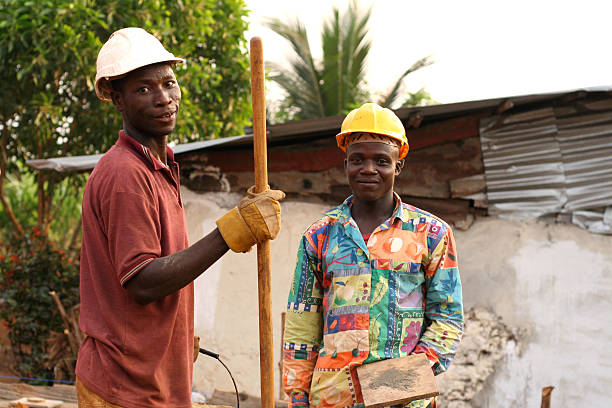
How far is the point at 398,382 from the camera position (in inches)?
89.6

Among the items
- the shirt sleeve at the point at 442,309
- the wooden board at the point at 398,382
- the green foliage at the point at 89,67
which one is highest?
the green foliage at the point at 89,67

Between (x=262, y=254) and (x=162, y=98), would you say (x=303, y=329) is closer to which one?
(x=262, y=254)

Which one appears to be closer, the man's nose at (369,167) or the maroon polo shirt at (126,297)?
the maroon polo shirt at (126,297)

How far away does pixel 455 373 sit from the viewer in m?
5.24

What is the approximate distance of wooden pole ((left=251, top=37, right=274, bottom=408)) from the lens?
2.27m

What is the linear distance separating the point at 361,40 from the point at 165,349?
43.4 feet

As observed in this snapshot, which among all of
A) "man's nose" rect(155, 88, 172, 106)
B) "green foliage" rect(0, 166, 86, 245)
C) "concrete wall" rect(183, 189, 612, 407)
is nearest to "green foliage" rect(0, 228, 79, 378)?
"green foliage" rect(0, 166, 86, 245)

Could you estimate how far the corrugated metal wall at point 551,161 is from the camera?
17.0 feet

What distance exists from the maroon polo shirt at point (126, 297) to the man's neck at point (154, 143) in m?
0.11

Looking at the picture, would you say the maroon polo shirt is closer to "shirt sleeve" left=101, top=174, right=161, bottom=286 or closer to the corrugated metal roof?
"shirt sleeve" left=101, top=174, right=161, bottom=286

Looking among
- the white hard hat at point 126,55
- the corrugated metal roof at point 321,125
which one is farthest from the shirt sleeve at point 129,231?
the corrugated metal roof at point 321,125

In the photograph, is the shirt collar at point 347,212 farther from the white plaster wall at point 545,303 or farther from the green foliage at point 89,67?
the green foliage at point 89,67

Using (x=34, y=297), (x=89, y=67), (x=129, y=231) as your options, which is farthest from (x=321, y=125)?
(x=34, y=297)

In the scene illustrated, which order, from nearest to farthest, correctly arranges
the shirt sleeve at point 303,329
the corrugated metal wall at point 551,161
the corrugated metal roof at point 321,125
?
the shirt sleeve at point 303,329, the corrugated metal roof at point 321,125, the corrugated metal wall at point 551,161
